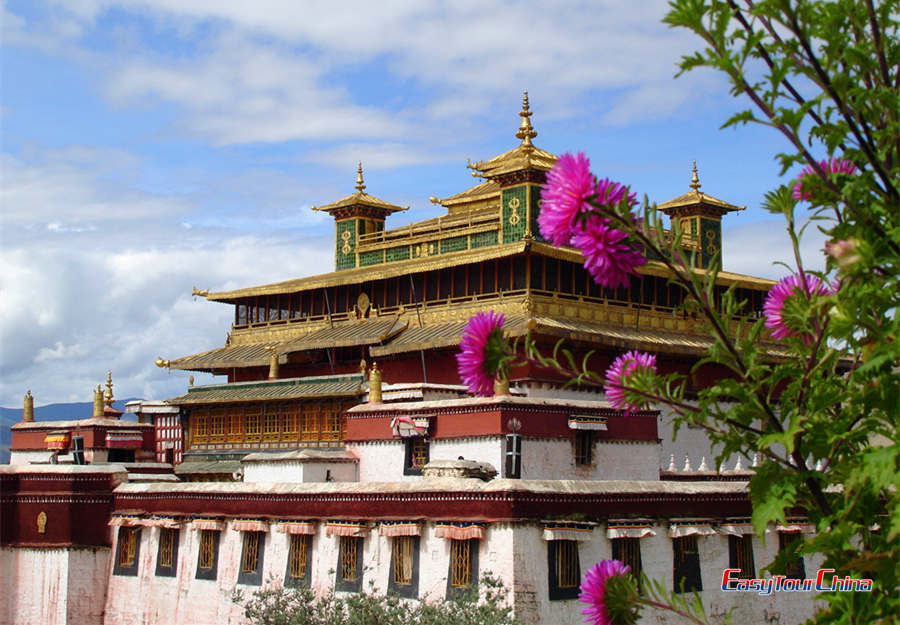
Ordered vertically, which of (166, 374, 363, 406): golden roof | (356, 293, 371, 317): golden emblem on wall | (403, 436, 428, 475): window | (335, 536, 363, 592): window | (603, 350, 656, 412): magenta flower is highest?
(356, 293, 371, 317): golden emblem on wall

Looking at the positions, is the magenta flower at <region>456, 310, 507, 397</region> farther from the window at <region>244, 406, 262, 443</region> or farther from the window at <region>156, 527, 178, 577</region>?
the window at <region>244, 406, 262, 443</region>

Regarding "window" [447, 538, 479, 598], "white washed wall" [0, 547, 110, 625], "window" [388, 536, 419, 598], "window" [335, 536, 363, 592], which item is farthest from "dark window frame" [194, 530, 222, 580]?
"window" [447, 538, 479, 598]

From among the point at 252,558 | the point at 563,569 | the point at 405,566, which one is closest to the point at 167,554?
the point at 252,558

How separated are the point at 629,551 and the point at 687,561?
1.71m

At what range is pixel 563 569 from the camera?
2130 cm

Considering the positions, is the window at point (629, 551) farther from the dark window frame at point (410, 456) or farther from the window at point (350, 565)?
the dark window frame at point (410, 456)

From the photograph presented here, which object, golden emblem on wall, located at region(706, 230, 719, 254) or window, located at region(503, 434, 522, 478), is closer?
window, located at region(503, 434, 522, 478)

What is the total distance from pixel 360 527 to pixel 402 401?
652 cm

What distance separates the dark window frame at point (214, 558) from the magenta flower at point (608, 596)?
21.0m

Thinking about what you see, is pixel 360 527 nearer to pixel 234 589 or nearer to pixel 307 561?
pixel 307 561

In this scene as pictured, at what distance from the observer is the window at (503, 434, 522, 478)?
25.1 meters

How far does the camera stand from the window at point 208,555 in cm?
2673

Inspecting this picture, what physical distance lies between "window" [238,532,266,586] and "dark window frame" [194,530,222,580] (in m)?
1.00

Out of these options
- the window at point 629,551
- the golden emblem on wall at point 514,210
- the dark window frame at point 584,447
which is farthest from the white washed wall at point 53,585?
the golden emblem on wall at point 514,210
